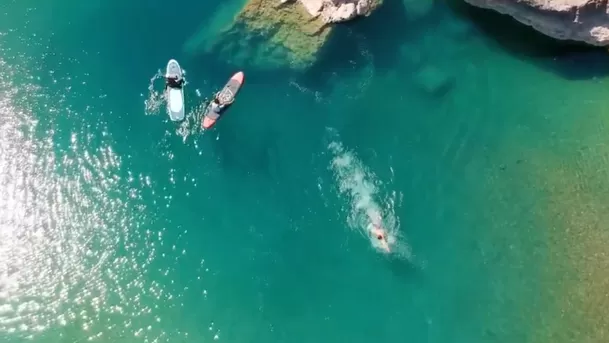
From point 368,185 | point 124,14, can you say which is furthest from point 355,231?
point 124,14

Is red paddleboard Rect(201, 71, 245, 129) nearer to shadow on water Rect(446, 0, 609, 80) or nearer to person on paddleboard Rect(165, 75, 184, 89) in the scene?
person on paddleboard Rect(165, 75, 184, 89)

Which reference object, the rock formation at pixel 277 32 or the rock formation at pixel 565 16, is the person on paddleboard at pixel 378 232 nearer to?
the rock formation at pixel 277 32

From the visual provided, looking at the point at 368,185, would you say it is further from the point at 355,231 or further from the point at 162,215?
the point at 162,215

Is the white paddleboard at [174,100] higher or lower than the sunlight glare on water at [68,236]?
higher

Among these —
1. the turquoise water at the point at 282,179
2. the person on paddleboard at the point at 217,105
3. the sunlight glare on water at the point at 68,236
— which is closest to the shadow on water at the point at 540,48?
the turquoise water at the point at 282,179

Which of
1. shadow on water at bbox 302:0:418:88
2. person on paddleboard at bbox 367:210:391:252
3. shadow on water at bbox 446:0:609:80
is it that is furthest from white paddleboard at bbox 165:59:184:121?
shadow on water at bbox 446:0:609:80
